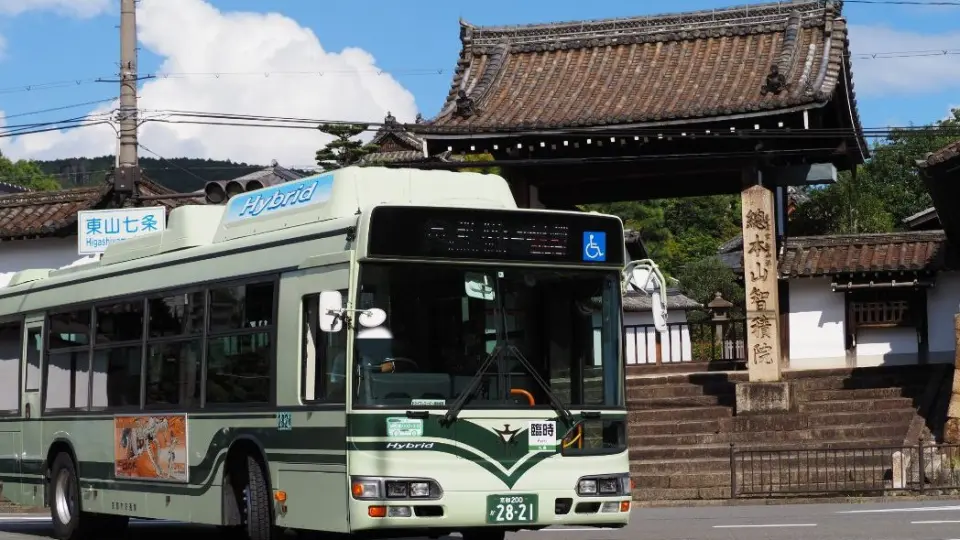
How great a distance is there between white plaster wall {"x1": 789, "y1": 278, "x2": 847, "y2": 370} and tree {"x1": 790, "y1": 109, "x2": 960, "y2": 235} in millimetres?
20061

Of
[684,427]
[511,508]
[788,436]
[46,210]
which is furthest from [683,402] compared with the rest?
[511,508]

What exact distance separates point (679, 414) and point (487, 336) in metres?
16.3

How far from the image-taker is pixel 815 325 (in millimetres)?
33656

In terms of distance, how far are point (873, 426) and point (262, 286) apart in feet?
53.4

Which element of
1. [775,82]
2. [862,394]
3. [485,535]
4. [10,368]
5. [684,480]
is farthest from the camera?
[862,394]

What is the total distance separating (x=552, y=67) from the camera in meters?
30.3

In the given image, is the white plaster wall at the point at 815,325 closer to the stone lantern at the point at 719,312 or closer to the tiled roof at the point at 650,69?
the stone lantern at the point at 719,312

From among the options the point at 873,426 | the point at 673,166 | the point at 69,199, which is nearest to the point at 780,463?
the point at 873,426

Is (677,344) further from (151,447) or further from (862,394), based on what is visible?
(151,447)

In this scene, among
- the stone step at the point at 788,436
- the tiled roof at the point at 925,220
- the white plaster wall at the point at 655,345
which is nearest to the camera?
the stone step at the point at 788,436

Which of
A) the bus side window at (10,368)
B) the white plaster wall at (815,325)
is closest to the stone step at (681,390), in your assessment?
the white plaster wall at (815,325)

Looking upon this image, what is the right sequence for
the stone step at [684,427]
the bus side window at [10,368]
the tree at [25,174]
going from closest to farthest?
the bus side window at [10,368], the stone step at [684,427], the tree at [25,174]

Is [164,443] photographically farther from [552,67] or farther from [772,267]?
[552,67]

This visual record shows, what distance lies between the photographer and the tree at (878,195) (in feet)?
185
